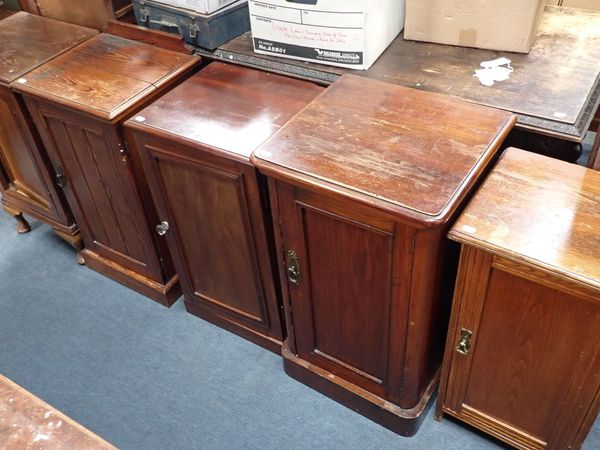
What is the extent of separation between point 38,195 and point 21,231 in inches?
11.9

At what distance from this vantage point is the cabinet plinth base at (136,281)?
206 cm

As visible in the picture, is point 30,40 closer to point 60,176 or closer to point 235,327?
point 60,176

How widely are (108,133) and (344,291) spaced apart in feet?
2.72

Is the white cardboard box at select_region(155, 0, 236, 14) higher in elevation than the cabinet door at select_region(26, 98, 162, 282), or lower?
higher

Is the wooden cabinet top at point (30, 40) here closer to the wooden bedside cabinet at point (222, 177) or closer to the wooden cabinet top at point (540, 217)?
the wooden bedside cabinet at point (222, 177)

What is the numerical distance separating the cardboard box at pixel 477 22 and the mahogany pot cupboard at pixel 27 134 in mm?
1132

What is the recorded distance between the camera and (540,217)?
1.20m

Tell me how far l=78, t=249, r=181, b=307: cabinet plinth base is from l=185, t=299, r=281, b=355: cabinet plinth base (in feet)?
0.27

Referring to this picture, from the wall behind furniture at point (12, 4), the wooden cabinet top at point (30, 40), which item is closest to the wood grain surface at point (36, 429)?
the wooden cabinet top at point (30, 40)

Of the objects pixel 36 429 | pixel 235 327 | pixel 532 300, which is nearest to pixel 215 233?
pixel 235 327

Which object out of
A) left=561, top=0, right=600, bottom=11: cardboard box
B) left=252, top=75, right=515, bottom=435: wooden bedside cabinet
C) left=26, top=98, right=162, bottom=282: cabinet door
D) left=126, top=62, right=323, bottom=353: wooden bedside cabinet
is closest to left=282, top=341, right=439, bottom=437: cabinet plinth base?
left=252, top=75, right=515, bottom=435: wooden bedside cabinet

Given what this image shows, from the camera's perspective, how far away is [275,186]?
4.49 ft

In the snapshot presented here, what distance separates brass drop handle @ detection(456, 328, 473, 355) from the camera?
138 cm

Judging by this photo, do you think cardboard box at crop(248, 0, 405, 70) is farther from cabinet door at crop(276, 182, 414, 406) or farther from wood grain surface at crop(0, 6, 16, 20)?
wood grain surface at crop(0, 6, 16, 20)
